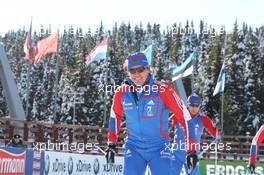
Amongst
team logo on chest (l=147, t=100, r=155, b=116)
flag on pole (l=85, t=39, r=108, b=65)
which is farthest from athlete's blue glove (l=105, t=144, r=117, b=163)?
flag on pole (l=85, t=39, r=108, b=65)

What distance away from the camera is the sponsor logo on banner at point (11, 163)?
1070 cm

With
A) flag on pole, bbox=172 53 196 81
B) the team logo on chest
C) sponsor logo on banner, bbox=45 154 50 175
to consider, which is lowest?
sponsor logo on banner, bbox=45 154 50 175

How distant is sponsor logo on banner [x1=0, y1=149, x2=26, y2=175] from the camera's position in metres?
10.7

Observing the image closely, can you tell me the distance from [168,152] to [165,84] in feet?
2.71

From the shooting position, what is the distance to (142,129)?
6168mm

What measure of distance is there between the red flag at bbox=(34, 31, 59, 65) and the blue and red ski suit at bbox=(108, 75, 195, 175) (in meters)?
19.2

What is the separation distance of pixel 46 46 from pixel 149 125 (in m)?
20.5

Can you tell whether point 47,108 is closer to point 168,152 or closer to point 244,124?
point 244,124

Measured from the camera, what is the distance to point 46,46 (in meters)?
26.0

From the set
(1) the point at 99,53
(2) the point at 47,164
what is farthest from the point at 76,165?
(1) the point at 99,53

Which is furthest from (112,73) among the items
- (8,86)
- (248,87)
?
(8,86)

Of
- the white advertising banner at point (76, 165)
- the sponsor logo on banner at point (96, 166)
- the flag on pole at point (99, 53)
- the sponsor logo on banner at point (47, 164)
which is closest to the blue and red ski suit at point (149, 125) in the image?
the sponsor logo on banner at point (47, 164)

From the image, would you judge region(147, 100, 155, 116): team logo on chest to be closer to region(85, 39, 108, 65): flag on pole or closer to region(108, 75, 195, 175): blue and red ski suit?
region(108, 75, 195, 175): blue and red ski suit

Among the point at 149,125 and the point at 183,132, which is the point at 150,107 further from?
the point at 183,132
